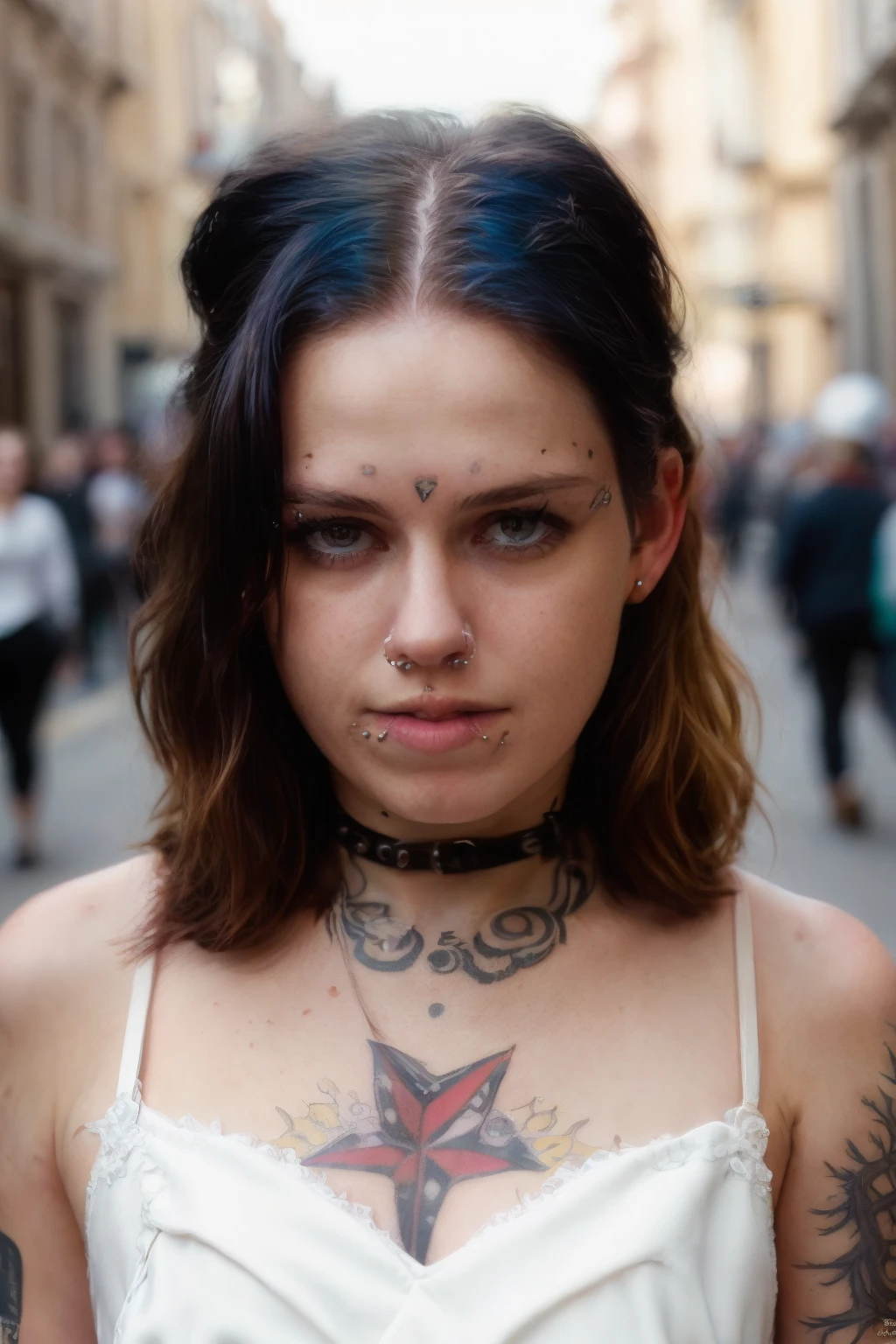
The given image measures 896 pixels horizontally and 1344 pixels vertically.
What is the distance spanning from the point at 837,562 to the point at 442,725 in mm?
6356

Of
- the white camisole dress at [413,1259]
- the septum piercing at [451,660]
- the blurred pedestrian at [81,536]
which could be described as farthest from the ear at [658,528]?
the blurred pedestrian at [81,536]

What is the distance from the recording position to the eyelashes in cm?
147

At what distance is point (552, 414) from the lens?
1459mm

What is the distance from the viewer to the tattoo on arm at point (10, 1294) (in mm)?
1560

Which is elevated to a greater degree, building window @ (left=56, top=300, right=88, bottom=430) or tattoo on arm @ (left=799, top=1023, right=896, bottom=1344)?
building window @ (left=56, top=300, right=88, bottom=430)

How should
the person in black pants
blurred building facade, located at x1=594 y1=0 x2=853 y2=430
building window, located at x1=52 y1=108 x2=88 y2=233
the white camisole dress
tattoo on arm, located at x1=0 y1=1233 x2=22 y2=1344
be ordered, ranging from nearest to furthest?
the white camisole dress, tattoo on arm, located at x1=0 y1=1233 x2=22 y2=1344, the person in black pants, building window, located at x1=52 y1=108 x2=88 y2=233, blurred building facade, located at x1=594 y1=0 x2=853 y2=430

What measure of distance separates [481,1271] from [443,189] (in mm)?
978

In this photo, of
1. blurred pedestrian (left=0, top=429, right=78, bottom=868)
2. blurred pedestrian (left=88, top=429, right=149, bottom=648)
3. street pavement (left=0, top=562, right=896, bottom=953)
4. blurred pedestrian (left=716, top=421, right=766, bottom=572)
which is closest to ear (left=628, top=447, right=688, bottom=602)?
street pavement (left=0, top=562, right=896, bottom=953)

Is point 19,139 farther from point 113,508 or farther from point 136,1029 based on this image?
point 136,1029

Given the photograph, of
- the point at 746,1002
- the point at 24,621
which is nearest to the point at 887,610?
the point at 24,621

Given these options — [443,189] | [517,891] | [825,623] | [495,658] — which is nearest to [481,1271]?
[517,891]

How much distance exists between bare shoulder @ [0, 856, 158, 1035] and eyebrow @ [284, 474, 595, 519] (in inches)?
19.3

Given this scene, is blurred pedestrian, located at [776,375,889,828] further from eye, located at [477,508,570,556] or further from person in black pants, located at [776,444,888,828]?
eye, located at [477,508,570,556]

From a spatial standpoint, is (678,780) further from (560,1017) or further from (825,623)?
(825,623)
